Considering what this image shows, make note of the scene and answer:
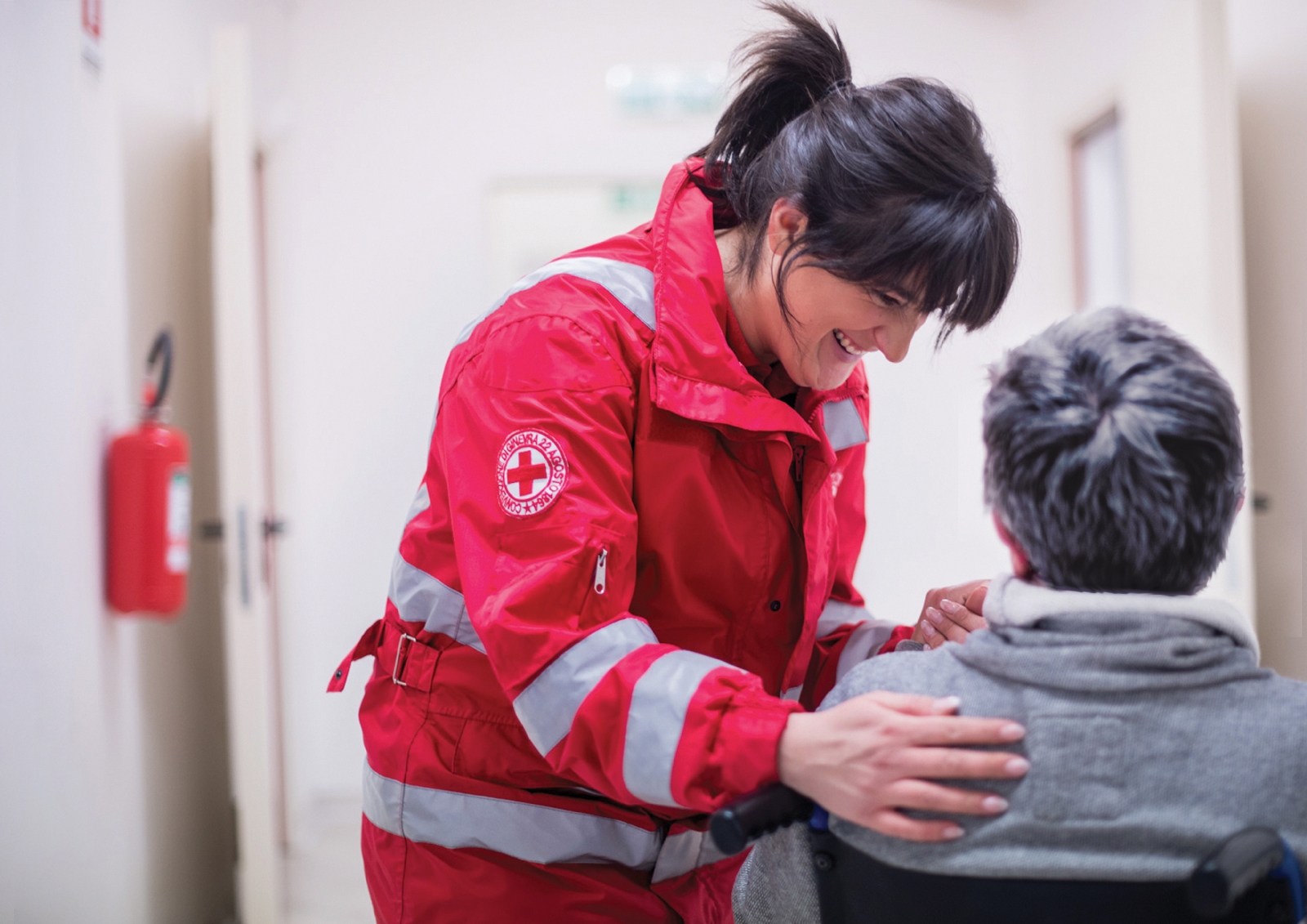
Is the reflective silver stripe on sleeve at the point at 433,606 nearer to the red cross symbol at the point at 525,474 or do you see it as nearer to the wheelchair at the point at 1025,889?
the red cross symbol at the point at 525,474

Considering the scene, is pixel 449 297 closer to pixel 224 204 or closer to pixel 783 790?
pixel 224 204

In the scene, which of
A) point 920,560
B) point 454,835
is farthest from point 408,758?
point 920,560

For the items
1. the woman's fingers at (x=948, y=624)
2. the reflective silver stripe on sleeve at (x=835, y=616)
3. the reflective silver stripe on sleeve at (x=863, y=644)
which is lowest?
the reflective silver stripe on sleeve at (x=863, y=644)

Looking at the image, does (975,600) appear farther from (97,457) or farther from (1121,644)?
(97,457)

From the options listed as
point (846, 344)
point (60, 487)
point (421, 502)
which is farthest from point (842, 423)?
point (60, 487)

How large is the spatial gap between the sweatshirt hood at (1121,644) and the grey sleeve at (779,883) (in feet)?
0.67

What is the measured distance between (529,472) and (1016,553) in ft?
1.24

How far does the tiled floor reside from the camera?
2297 millimetres

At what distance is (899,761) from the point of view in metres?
0.61

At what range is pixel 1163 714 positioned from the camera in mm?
604

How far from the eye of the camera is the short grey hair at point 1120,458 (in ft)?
2.06

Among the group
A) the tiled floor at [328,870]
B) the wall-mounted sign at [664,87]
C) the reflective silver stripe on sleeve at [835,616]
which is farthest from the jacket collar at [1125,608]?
the wall-mounted sign at [664,87]

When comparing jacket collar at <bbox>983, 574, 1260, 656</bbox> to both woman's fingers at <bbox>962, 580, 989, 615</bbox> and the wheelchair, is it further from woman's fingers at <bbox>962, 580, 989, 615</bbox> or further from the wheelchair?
woman's fingers at <bbox>962, 580, 989, 615</bbox>

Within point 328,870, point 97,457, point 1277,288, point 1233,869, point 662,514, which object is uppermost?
point 1277,288
